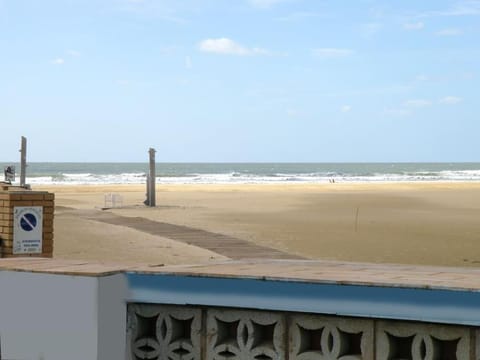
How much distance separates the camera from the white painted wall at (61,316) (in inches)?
136

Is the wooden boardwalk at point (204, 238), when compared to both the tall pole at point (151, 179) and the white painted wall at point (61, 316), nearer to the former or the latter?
the tall pole at point (151, 179)

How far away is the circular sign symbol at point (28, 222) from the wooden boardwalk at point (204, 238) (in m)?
5.50

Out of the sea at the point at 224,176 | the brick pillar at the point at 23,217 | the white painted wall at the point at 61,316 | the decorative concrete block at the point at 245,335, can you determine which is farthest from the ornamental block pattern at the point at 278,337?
the sea at the point at 224,176

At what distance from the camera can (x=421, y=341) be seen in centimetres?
304

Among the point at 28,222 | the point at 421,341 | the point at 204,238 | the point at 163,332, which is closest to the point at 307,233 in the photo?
the point at 204,238

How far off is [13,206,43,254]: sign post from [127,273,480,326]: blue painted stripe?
14.4ft

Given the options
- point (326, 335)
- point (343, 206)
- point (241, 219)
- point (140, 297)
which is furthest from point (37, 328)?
point (343, 206)

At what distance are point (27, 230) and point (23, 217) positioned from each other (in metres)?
0.13

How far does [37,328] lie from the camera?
3.58m

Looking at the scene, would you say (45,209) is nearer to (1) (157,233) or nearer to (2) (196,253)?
(2) (196,253)

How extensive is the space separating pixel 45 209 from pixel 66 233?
873cm

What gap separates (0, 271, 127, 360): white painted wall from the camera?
3.47 m

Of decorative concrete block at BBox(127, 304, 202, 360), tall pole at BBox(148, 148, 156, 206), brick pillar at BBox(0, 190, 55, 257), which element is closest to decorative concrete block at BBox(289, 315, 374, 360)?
decorative concrete block at BBox(127, 304, 202, 360)

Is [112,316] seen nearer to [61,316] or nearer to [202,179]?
[61,316]
